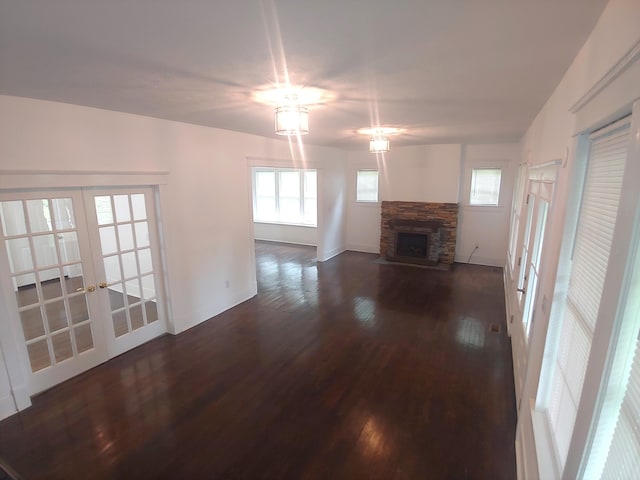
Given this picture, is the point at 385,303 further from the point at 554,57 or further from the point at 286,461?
the point at 554,57

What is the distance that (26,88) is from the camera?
2365mm

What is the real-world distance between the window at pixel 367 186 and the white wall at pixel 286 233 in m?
1.63

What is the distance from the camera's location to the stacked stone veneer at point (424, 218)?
707cm

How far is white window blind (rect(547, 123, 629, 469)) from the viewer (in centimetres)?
132

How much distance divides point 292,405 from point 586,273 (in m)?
2.39

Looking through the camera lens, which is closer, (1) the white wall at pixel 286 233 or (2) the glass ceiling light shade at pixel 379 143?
(2) the glass ceiling light shade at pixel 379 143

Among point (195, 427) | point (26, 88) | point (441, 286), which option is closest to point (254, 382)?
point (195, 427)

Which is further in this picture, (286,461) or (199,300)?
(199,300)

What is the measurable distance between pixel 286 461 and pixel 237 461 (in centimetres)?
35

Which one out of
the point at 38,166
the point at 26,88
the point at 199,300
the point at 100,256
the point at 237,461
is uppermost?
the point at 26,88

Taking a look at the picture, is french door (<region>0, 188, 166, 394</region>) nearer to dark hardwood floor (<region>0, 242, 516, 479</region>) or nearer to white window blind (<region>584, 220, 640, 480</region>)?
dark hardwood floor (<region>0, 242, 516, 479</region>)

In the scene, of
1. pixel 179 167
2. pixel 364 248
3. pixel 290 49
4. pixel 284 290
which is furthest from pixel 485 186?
pixel 290 49

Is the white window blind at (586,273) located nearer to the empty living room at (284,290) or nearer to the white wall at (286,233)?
the empty living room at (284,290)

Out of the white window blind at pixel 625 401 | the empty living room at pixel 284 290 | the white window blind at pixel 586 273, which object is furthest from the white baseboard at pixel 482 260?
the white window blind at pixel 625 401
